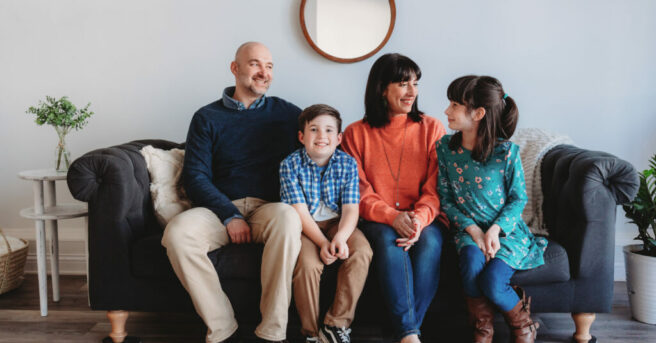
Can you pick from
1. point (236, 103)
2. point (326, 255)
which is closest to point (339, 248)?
point (326, 255)

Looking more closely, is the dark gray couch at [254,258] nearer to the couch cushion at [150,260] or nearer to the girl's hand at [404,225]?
the couch cushion at [150,260]

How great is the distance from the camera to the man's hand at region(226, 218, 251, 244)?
5.95ft

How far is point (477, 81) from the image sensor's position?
179 centimetres

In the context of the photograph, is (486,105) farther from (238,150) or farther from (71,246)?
(71,246)

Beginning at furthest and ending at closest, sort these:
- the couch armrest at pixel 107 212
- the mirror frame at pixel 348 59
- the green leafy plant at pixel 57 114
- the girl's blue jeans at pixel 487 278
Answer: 1. the mirror frame at pixel 348 59
2. the green leafy plant at pixel 57 114
3. the couch armrest at pixel 107 212
4. the girl's blue jeans at pixel 487 278

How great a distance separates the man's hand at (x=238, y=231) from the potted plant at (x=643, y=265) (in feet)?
5.21

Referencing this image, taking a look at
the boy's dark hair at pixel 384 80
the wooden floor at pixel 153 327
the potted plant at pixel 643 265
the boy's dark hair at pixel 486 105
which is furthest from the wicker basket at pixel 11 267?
the potted plant at pixel 643 265

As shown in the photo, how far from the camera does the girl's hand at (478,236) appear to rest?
171 centimetres

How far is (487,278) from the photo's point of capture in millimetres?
1633

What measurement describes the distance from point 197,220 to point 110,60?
4.17 feet

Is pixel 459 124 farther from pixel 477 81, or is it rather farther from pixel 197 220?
pixel 197 220

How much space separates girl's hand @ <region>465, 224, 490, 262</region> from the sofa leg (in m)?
0.47

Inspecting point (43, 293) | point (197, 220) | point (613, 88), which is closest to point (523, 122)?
point (613, 88)

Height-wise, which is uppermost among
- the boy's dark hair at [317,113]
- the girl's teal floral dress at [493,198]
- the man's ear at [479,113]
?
the man's ear at [479,113]
